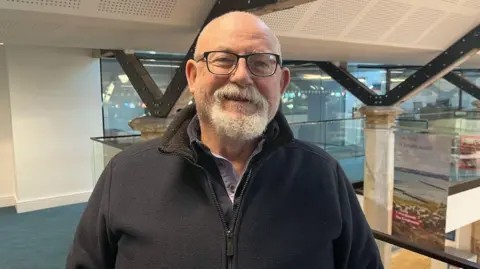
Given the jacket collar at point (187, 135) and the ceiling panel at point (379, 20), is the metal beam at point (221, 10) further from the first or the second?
the ceiling panel at point (379, 20)

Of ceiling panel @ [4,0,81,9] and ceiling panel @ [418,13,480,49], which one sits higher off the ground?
ceiling panel @ [418,13,480,49]

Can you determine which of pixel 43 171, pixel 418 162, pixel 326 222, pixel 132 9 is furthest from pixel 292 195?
pixel 43 171

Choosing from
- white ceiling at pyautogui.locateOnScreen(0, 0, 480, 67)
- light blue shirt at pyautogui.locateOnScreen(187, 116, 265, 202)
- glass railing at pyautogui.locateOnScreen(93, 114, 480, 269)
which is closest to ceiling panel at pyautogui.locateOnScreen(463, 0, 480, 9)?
white ceiling at pyautogui.locateOnScreen(0, 0, 480, 67)

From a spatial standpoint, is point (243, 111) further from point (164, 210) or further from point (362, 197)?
point (362, 197)

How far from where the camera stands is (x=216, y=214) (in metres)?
0.99

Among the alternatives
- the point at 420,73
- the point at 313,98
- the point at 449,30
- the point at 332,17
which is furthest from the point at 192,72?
the point at 313,98

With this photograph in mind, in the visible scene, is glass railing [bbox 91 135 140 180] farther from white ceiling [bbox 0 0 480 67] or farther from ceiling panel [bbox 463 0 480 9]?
ceiling panel [bbox 463 0 480 9]

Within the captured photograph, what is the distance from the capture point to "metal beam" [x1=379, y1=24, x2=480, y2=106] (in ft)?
15.7

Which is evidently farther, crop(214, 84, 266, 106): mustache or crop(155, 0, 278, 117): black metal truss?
crop(155, 0, 278, 117): black metal truss

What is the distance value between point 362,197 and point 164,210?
262 inches

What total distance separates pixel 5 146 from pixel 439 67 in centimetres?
689

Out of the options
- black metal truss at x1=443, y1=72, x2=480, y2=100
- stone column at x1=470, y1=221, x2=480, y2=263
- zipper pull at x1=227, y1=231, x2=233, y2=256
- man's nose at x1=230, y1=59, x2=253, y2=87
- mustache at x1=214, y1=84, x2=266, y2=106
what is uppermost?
black metal truss at x1=443, y1=72, x2=480, y2=100

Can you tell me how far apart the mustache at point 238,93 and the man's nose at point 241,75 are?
2 centimetres

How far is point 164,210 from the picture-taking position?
100 centimetres
